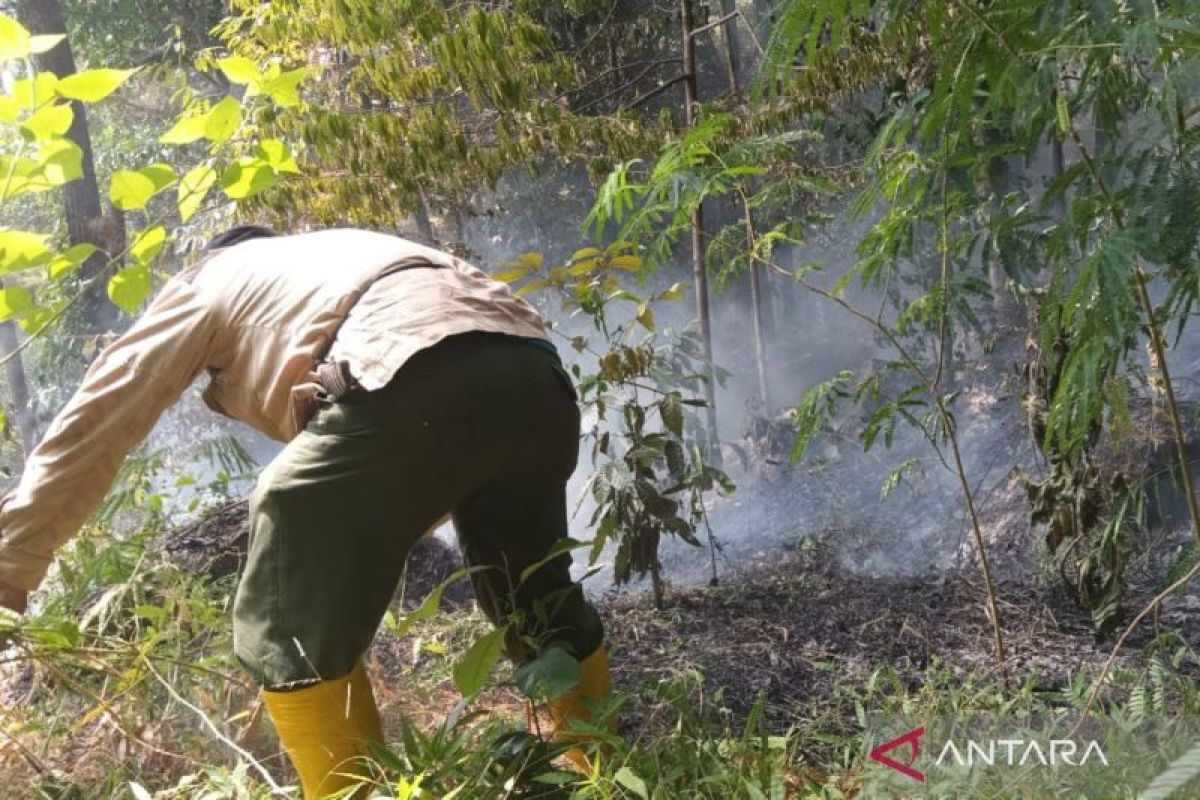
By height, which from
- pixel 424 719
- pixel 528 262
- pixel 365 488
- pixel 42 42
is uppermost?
pixel 42 42

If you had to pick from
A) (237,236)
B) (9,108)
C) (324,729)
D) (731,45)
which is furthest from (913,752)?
(731,45)

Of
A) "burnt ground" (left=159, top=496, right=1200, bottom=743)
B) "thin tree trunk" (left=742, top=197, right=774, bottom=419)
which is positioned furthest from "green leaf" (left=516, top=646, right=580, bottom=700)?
"thin tree trunk" (left=742, top=197, right=774, bottom=419)

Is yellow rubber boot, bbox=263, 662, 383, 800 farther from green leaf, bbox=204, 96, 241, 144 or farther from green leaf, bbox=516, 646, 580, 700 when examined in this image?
green leaf, bbox=204, 96, 241, 144

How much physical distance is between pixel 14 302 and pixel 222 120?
0.37 metres

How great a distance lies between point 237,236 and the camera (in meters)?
1.80

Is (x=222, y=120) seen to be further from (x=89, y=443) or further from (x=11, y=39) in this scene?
(x=89, y=443)

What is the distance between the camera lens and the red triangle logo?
1467 mm

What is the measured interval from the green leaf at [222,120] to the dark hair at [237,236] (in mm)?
422

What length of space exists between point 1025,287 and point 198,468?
5.55 metres

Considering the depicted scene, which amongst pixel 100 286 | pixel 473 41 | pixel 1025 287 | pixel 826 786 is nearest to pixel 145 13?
pixel 100 286

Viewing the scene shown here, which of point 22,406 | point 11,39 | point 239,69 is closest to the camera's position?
point 11,39

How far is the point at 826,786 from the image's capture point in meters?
1.57

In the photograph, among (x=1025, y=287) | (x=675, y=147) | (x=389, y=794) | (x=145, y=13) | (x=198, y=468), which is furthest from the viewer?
(x=198, y=468)

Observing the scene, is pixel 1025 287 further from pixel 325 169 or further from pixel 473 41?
pixel 325 169
